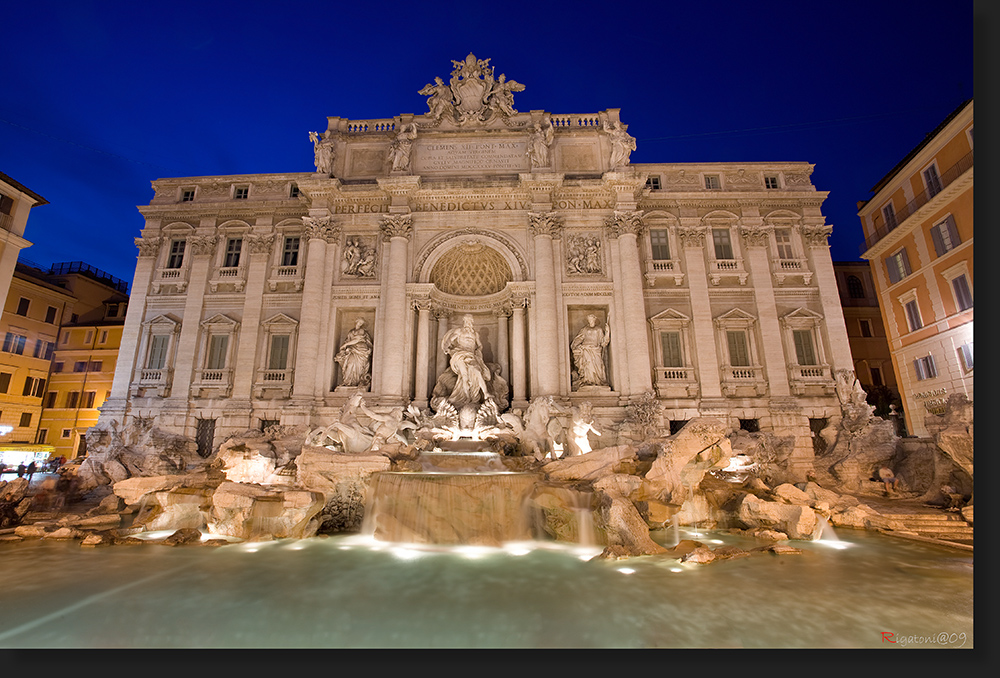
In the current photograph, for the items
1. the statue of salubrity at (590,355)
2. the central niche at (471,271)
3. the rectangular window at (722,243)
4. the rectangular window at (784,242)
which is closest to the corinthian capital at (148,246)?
the central niche at (471,271)

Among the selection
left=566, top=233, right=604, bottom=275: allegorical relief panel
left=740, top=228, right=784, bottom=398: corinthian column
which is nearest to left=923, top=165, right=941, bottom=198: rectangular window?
left=740, top=228, right=784, bottom=398: corinthian column

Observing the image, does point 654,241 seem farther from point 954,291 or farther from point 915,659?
point 915,659

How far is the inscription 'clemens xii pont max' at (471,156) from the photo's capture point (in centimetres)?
2008

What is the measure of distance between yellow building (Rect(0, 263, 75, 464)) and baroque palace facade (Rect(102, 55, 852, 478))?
13210 mm

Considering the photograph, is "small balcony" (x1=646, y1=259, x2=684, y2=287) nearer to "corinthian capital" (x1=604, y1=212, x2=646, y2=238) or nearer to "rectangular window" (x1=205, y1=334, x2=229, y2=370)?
"corinthian capital" (x1=604, y1=212, x2=646, y2=238)

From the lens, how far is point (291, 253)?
20781 mm

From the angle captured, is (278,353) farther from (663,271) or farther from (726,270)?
(726,270)

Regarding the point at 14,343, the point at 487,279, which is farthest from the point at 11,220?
the point at 487,279

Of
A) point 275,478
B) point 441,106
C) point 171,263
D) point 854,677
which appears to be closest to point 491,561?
point 854,677

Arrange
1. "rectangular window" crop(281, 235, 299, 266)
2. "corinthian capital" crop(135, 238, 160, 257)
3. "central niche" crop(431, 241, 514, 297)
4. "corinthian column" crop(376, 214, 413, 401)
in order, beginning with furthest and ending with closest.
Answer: "corinthian capital" crop(135, 238, 160, 257)
"rectangular window" crop(281, 235, 299, 266)
"central niche" crop(431, 241, 514, 297)
"corinthian column" crop(376, 214, 413, 401)

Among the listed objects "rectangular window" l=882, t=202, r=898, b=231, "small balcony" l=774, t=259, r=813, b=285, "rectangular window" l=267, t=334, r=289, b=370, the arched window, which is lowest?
"rectangular window" l=267, t=334, r=289, b=370

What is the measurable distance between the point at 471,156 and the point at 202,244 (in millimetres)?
12900

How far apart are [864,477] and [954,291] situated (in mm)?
10136

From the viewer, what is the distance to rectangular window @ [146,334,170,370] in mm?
19688
